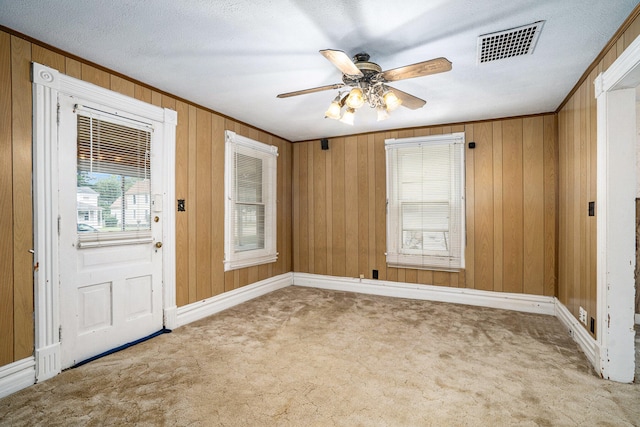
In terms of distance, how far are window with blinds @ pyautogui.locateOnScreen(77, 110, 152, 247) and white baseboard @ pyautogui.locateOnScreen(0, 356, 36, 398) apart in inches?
36.5

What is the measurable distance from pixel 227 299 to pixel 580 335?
3.86 metres

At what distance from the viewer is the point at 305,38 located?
2297mm

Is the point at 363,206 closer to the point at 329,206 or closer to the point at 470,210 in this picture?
the point at 329,206

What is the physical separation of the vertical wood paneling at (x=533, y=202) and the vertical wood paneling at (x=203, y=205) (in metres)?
4.06

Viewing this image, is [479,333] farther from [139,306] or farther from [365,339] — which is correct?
[139,306]

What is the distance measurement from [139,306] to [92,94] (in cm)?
201

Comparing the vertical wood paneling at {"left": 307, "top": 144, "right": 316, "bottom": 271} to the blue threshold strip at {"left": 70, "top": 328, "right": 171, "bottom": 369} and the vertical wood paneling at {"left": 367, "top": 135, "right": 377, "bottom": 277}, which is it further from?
the blue threshold strip at {"left": 70, "top": 328, "right": 171, "bottom": 369}

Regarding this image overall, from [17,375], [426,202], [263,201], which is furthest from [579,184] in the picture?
[17,375]

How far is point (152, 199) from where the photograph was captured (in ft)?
10.6

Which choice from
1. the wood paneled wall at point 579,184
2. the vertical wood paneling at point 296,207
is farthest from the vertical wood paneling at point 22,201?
the wood paneled wall at point 579,184

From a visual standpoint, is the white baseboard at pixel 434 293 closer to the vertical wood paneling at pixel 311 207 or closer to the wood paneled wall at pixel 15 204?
the vertical wood paneling at pixel 311 207

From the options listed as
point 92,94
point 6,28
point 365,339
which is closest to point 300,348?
point 365,339

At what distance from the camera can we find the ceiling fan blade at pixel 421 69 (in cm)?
198

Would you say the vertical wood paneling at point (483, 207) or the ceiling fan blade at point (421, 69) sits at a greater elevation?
the ceiling fan blade at point (421, 69)
